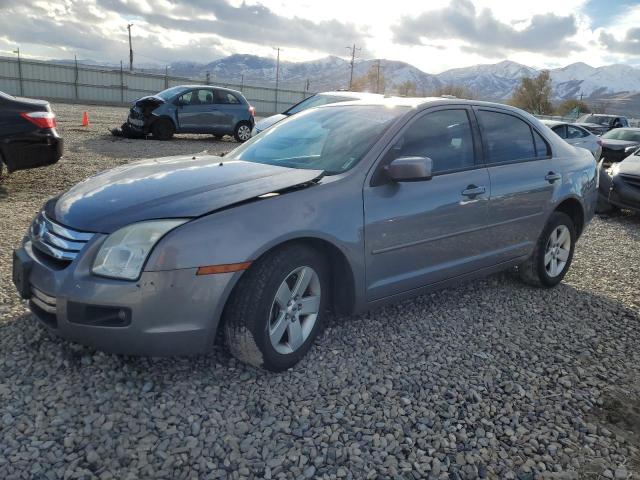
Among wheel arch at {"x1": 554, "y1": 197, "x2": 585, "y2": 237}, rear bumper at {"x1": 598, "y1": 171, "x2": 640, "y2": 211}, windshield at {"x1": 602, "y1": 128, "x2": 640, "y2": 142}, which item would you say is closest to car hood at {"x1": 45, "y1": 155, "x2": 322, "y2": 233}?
wheel arch at {"x1": 554, "y1": 197, "x2": 585, "y2": 237}

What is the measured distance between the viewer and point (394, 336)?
11.8ft

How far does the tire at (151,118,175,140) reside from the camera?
14205mm

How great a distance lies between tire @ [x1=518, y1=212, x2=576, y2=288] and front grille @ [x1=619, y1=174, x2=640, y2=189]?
4857 millimetres

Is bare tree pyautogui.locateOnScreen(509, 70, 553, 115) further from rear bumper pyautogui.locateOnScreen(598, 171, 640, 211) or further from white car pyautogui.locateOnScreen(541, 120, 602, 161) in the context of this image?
rear bumper pyautogui.locateOnScreen(598, 171, 640, 211)

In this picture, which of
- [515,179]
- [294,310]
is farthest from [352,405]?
[515,179]

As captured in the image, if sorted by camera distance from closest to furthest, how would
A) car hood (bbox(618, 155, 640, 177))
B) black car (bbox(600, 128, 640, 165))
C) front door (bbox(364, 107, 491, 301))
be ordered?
front door (bbox(364, 107, 491, 301)) < car hood (bbox(618, 155, 640, 177)) < black car (bbox(600, 128, 640, 165))

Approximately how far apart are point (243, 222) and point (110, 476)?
1274 mm

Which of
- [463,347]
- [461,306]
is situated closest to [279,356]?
[463,347]

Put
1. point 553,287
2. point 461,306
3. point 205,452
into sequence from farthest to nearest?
point 553,287 < point 461,306 < point 205,452

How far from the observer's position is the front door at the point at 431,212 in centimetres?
Result: 326

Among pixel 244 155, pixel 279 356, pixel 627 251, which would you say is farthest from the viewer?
pixel 627 251

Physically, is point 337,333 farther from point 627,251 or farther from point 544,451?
point 627,251

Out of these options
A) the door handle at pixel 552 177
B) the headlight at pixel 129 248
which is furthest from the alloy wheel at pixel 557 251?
the headlight at pixel 129 248

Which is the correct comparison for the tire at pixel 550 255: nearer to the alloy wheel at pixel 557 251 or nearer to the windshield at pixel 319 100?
the alloy wheel at pixel 557 251
